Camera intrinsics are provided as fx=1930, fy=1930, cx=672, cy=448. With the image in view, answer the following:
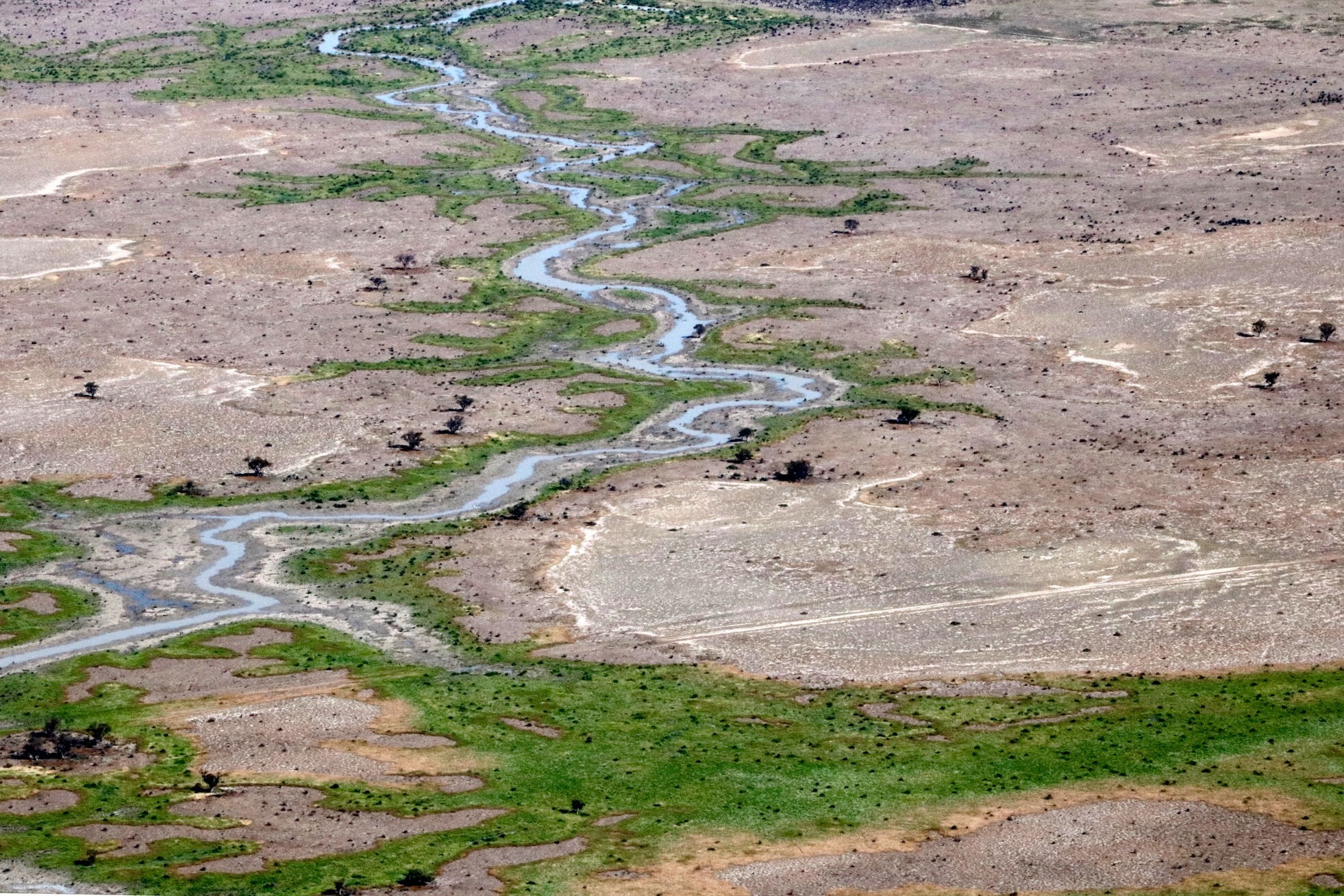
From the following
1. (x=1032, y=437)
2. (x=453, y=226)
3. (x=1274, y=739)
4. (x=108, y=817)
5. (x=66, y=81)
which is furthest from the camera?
(x=66, y=81)

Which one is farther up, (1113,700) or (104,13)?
(104,13)

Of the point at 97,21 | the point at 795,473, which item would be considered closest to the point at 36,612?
the point at 795,473

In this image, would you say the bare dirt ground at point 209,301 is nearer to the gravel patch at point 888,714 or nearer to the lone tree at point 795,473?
the lone tree at point 795,473

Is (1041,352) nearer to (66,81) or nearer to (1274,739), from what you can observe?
(1274,739)

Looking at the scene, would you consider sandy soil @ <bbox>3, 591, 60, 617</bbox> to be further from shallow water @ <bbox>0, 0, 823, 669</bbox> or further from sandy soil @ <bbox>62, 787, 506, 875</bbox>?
sandy soil @ <bbox>62, 787, 506, 875</bbox>

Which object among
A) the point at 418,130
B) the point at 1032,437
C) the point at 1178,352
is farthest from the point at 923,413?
the point at 418,130

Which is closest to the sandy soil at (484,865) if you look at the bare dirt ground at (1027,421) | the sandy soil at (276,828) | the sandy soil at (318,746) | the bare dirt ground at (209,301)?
the sandy soil at (276,828)

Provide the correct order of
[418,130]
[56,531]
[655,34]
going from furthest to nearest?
[655,34] < [418,130] < [56,531]
